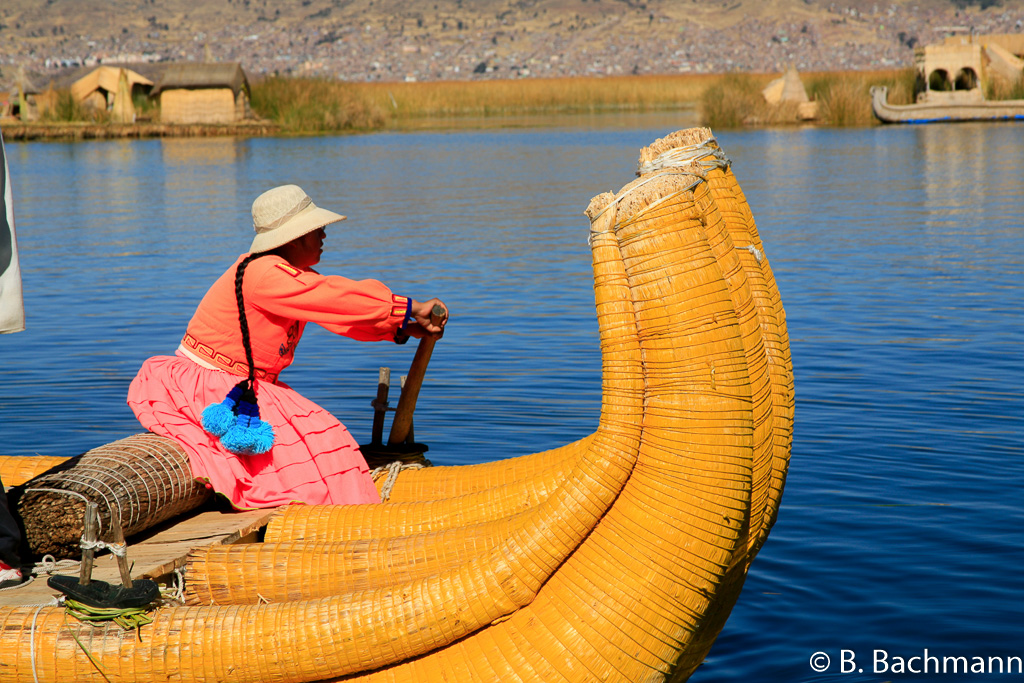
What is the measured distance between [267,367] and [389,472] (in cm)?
76

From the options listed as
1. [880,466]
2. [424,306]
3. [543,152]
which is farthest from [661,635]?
[543,152]

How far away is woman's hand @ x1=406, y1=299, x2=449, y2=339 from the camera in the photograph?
367 cm

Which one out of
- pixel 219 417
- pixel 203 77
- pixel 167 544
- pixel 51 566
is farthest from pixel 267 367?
pixel 203 77

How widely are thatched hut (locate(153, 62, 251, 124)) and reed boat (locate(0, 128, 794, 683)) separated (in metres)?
38.6

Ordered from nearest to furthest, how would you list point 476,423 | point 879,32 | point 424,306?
point 424,306 < point 476,423 < point 879,32

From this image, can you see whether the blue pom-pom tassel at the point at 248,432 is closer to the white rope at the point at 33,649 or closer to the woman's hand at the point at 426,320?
the woman's hand at the point at 426,320

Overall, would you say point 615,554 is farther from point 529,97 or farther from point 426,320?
point 529,97

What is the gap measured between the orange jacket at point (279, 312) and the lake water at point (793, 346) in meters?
1.81

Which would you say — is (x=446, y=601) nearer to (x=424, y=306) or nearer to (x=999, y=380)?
(x=424, y=306)

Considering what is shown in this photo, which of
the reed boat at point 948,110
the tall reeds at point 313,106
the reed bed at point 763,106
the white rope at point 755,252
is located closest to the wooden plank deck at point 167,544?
the white rope at point 755,252

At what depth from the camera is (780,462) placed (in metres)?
3.22

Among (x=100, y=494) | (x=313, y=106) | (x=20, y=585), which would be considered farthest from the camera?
(x=313, y=106)

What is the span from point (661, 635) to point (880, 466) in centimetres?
343

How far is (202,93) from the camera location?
1554 inches
